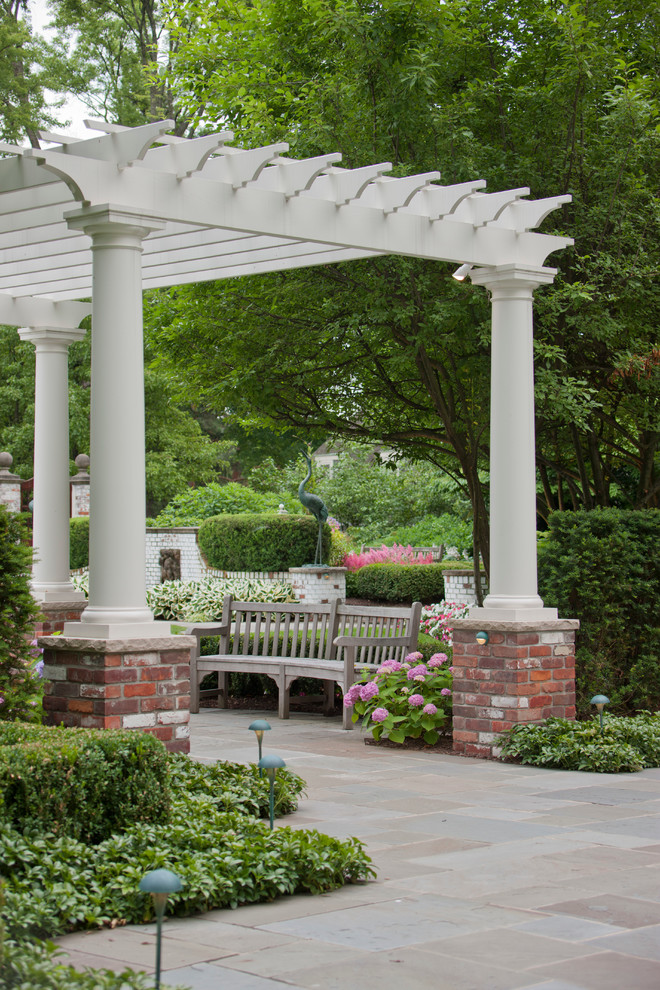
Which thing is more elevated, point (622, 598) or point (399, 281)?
point (399, 281)

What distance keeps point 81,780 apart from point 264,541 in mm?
14059

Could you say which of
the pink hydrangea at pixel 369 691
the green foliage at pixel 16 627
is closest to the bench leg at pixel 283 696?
the pink hydrangea at pixel 369 691

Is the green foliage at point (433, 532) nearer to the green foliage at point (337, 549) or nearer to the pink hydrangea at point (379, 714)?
the green foliage at point (337, 549)

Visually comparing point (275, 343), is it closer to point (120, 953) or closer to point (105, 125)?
point (105, 125)

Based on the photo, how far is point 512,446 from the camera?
789 centimetres

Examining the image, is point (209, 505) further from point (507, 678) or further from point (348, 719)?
point (507, 678)

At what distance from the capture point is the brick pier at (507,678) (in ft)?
25.0

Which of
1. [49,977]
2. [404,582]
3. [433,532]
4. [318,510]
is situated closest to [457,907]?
[49,977]

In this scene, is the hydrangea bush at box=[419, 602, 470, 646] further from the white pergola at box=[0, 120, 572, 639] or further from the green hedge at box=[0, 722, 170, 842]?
the green hedge at box=[0, 722, 170, 842]

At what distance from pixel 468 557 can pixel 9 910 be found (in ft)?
58.6

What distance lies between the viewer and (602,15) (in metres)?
9.16

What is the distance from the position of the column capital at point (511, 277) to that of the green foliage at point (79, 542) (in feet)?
43.8

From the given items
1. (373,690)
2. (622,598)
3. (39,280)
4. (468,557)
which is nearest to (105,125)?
(39,280)

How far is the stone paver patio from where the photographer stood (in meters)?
3.56
